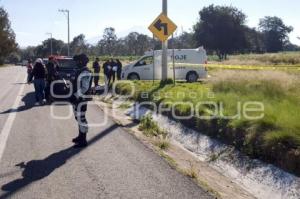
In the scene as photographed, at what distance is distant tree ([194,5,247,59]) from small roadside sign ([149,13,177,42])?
51557 mm

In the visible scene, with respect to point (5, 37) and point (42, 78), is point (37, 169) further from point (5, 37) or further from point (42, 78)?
point (5, 37)

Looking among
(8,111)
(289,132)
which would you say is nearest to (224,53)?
(8,111)

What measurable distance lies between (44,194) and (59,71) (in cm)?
1464

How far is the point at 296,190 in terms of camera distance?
21.6ft

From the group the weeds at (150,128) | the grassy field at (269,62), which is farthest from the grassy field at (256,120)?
the grassy field at (269,62)

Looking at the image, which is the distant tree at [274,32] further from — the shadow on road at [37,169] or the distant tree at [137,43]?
the shadow on road at [37,169]

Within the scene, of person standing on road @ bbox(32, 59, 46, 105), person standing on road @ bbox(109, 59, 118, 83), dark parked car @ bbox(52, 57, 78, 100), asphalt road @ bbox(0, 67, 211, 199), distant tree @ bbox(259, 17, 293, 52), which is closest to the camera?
asphalt road @ bbox(0, 67, 211, 199)

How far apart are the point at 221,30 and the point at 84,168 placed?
215 feet

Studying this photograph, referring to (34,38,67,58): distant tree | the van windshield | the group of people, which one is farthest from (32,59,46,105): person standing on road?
(34,38,67,58): distant tree

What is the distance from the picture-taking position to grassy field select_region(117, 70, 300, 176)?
7.68 metres

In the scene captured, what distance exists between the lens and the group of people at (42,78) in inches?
680

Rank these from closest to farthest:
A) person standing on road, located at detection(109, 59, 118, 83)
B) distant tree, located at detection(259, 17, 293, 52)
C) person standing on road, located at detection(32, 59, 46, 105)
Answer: person standing on road, located at detection(32, 59, 46, 105) → person standing on road, located at detection(109, 59, 118, 83) → distant tree, located at detection(259, 17, 293, 52)

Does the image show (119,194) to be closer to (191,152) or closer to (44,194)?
(44,194)

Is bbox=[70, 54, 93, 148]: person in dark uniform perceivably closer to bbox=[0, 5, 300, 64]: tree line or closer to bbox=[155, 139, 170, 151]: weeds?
bbox=[155, 139, 170, 151]: weeds
